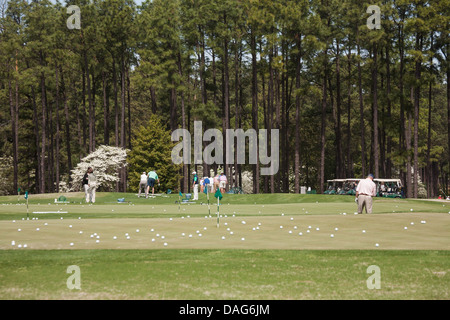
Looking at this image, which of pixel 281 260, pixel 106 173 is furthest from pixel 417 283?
pixel 106 173

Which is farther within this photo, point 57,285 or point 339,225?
point 339,225

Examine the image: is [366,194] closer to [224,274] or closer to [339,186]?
[224,274]

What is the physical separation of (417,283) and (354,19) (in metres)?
57.2

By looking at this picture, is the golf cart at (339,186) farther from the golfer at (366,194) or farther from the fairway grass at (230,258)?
the fairway grass at (230,258)

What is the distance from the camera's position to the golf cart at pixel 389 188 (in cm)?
5631

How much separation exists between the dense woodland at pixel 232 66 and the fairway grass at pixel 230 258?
1595 inches

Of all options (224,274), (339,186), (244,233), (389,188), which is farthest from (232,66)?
(224,274)

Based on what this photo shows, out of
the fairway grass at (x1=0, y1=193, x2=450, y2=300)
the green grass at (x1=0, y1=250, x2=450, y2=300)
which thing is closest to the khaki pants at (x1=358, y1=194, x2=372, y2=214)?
the fairway grass at (x1=0, y1=193, x2=450, y2=300)

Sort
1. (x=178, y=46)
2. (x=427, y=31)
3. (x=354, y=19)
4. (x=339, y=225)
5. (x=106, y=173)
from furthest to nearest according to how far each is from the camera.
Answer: (x=106, y=173) < (x=178, y=46) < (x=354, y=19) < (x=427, y=31) < (x=339, y=225)

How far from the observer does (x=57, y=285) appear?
37.0 ft

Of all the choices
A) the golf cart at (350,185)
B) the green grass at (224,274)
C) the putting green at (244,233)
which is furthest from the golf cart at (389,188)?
the green grass at (224,274)

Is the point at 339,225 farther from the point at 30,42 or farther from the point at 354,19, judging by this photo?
the point at 30,42

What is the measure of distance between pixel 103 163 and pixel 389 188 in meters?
33.5

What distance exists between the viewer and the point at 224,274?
12336 millimetres
